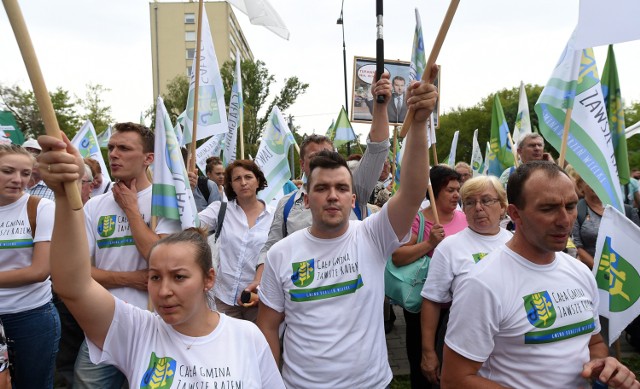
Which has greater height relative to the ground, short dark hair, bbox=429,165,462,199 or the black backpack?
short dark hair, bbox=429,165,462,199

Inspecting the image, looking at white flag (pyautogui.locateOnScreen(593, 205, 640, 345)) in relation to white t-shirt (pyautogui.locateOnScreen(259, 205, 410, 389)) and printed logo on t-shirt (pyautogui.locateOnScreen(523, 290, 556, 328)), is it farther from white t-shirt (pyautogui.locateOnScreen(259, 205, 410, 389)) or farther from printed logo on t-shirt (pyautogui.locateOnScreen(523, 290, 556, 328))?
white t-shirt (pyautogui.locateOnScreen(259, 205, 410, 389))

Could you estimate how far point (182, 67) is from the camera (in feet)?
184

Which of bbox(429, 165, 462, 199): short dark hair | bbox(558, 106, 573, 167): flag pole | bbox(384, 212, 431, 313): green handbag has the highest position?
bbox(558, 106, 573, 167): flag pole

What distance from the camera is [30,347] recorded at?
2719mm

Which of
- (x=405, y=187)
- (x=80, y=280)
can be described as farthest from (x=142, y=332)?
(x=405, y=187)

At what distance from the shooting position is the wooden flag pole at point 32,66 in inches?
45.3

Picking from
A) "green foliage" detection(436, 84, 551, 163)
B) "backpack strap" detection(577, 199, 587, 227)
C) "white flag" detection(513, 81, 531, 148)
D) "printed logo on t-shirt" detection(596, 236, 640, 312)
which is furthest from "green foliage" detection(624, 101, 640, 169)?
"printed logo on t-shirt" detection(596, 236, 640, 312)

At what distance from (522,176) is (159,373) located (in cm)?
160

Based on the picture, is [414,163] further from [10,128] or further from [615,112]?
[10,128]

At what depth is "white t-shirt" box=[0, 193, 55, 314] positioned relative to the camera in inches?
105

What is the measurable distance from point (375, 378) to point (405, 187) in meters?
0.90

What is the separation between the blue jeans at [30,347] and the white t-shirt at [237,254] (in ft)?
3.94

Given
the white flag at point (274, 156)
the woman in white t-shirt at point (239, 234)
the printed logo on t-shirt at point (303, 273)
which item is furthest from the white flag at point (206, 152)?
the printed logo on t-shirt at point (303, 273)

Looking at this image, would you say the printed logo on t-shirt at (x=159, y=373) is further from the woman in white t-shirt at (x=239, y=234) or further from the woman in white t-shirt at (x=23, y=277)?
the woman in white t-shirt at (x=239, y=234)
